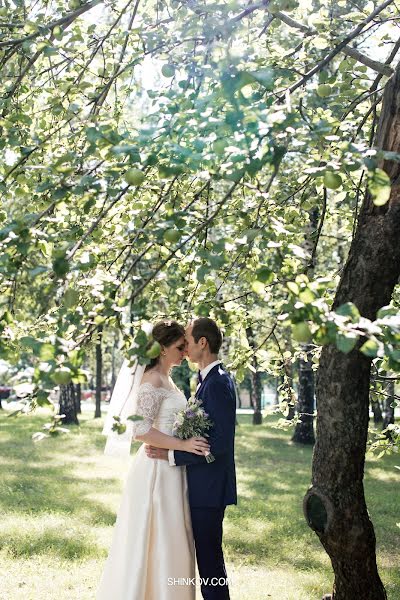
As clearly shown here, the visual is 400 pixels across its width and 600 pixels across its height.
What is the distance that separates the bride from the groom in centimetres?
12

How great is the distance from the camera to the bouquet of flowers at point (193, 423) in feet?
16.9

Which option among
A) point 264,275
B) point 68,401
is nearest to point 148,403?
point 264,275

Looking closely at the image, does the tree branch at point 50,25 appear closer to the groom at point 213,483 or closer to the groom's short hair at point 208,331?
the groom's short hair at point 208,331

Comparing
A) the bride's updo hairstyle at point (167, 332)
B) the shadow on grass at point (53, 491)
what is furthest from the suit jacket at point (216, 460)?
the shadow on grass at point (53, 491)

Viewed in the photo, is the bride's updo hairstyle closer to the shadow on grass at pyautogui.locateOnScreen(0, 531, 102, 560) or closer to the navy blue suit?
the navy blue suit

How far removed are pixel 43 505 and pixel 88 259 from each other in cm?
770

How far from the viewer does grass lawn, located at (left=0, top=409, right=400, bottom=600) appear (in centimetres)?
682

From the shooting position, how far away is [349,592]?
484cm

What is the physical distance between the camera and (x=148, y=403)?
551 cm

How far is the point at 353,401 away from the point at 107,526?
16.8 ft

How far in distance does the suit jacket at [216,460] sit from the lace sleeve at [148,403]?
0.34 meters

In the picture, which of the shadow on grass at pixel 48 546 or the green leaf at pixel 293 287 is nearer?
the green leaf at pixel 293 287

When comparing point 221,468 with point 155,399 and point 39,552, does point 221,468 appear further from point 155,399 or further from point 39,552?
point 39,552

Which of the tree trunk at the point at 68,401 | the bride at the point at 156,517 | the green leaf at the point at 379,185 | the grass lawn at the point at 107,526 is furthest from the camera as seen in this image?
the tree trunk at the point at 68,401
